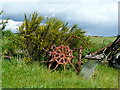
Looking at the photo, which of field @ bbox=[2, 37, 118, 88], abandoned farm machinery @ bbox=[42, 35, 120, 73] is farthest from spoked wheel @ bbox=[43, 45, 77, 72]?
field @ bbox=[2, 37, 118, 88]

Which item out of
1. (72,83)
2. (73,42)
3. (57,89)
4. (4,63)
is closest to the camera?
(57,89)

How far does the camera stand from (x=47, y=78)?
704 centimetres

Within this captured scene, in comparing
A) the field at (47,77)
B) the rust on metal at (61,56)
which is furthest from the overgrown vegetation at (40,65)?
the rust on metal at (61,56)

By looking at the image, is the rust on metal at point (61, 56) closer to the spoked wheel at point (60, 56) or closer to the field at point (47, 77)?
the spoked wheel at point (60, 56)

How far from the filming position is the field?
20.9ft

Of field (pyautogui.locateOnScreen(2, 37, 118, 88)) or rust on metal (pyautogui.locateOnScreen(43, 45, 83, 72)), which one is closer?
field (pyautogui.locateOnScreen(2, 37, 118, 88))

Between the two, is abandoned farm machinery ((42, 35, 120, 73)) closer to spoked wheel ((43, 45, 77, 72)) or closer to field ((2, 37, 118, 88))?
spoked wheel ((43, 45, 77, 72))

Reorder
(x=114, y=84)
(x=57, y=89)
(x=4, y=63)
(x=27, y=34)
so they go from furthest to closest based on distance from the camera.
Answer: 1. (x=27, y=34)
2. (x=4, y=63)
3. (x=114, y=84)
4. (x=57, y=89)

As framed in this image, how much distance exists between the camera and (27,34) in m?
9.60

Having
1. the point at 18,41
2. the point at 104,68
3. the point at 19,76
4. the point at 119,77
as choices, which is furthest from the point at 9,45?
the point at 119,77

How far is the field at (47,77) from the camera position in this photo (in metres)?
6.38

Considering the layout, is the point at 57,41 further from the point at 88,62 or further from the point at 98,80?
the point at 98,80

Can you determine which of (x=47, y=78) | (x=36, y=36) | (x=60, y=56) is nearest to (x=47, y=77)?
(x=47, y=78)

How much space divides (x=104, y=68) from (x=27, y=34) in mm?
3295
